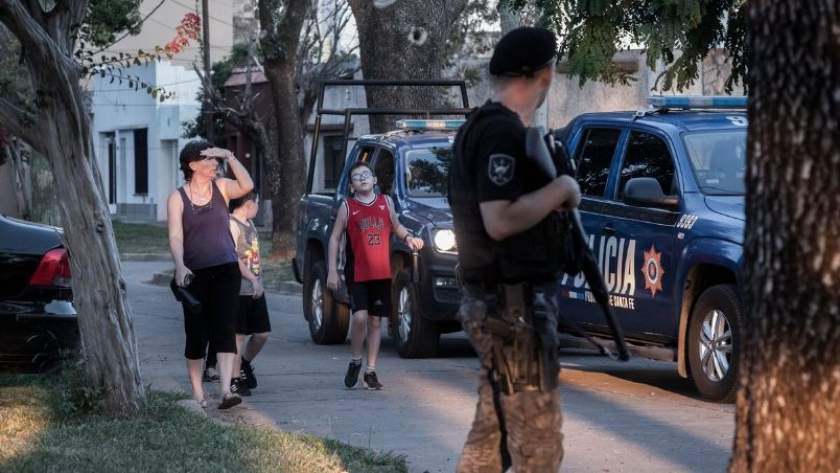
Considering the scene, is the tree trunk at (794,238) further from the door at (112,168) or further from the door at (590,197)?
the door at (112,168)

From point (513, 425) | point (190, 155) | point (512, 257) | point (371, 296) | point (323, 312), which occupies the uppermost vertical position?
point (190, 155)

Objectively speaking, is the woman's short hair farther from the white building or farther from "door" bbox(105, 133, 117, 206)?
"door" bbox(105, 133, 117, 206)

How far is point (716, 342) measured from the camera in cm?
906

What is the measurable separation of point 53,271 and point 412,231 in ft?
13.4

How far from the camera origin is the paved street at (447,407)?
7.67 m

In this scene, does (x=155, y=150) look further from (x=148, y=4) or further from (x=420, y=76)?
(x=420, y=76)

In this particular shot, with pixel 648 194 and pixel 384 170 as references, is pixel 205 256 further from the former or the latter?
pixel 384 170

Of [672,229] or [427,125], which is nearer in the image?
[672,229]

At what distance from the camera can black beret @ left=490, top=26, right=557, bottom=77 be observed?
15.0ft

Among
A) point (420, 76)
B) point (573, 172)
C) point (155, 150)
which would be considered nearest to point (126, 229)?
point (155, 150)

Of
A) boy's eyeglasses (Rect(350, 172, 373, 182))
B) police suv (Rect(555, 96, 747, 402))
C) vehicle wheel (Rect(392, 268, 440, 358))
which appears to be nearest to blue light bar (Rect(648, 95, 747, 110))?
police suv (Rect(555, 96, 747, 402))

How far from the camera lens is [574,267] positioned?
4.66 m

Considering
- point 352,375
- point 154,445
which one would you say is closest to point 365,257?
point 352,375

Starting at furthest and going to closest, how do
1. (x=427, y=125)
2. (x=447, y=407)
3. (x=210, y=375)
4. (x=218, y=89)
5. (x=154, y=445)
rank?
(x=218, y=89)
(x=427, y=125)
(x=210, y=375)
(x=447, y=407)
(x=154, y=445)
